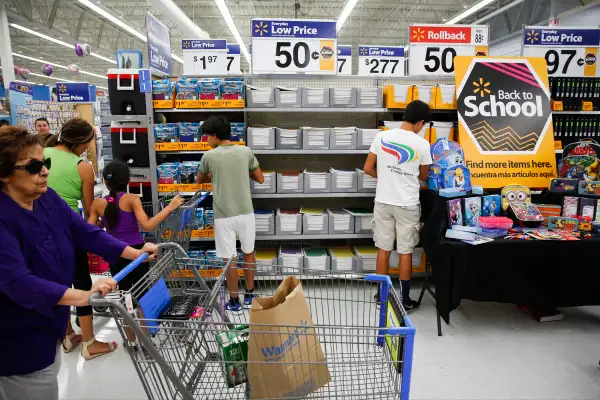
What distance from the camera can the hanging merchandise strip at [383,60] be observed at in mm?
10427

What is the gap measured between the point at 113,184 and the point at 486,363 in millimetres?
3132

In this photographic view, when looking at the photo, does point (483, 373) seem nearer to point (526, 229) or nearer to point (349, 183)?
point (526, 229)

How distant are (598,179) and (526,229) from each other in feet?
2.95

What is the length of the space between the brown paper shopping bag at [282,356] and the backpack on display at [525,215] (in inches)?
106

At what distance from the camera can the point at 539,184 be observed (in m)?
4.10

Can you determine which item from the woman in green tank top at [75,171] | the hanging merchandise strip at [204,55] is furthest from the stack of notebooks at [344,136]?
the hanging merchandise strip at [204,55]

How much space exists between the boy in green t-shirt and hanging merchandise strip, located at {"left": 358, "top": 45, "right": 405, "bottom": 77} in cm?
784

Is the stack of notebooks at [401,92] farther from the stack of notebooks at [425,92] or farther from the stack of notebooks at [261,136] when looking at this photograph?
the stack of notebooks at [261,136]

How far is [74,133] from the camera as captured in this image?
2787mm

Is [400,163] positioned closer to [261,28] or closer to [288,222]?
[288,222]

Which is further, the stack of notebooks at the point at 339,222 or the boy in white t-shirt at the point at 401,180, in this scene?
the stack of notebooks at the point at 339,222

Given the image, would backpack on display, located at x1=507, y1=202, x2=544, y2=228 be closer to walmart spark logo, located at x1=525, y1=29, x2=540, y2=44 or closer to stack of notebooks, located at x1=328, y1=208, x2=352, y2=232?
stack of notebooks, located at x1=328, y1=208, x2=352, y2=232

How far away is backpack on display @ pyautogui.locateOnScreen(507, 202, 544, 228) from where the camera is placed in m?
3.54

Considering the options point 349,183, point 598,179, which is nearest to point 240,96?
point 349,183
